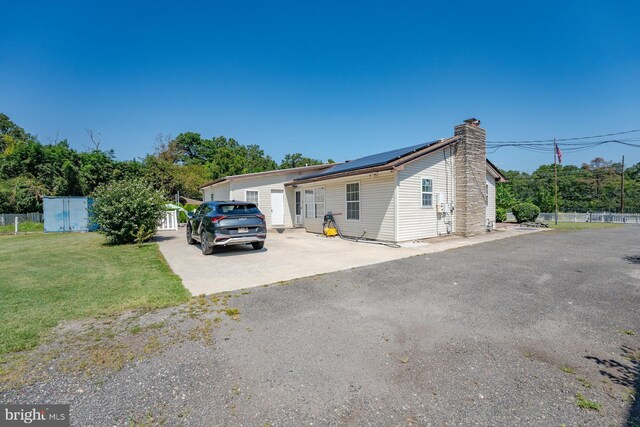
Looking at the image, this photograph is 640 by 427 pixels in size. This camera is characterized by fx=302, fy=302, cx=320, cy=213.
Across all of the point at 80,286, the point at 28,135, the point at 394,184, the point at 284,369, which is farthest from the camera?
the point at 28,135

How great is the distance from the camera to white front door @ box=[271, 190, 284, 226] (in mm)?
18141

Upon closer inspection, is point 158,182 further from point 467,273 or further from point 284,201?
point 467,273

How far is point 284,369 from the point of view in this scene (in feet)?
9.62

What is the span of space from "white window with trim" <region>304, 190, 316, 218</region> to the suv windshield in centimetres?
683

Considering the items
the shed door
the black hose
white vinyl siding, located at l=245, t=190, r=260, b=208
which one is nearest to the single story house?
the black hose

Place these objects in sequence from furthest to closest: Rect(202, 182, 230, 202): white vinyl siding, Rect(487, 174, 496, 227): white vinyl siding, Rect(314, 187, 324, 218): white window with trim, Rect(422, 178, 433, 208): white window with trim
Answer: Rect(202, 182, 230, 202): white vinyl siding, Rect(487, 174, 496, 227): white vinyl siding, Rect(314, 187, 324, 218): white window with trim, Rect(422, 178, 433, 208): white window with trim

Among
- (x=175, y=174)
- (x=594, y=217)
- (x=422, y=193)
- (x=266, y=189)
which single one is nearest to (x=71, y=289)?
(x=422, y=193)

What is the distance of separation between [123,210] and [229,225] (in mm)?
5333

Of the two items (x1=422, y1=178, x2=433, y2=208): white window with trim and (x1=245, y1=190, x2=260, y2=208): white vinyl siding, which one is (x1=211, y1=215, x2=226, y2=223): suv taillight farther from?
(x1=245, y1=190, x2=260, y2=208): white vinyl siding

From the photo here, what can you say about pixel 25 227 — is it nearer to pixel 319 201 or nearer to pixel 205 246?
pixel 205 246

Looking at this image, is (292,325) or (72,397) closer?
(72,397)

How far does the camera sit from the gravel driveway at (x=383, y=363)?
91.4 inches

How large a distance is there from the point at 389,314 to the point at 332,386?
196 centimetres

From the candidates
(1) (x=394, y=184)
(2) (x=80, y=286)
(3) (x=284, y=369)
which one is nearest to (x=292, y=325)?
(3) (x=284, y=369)
